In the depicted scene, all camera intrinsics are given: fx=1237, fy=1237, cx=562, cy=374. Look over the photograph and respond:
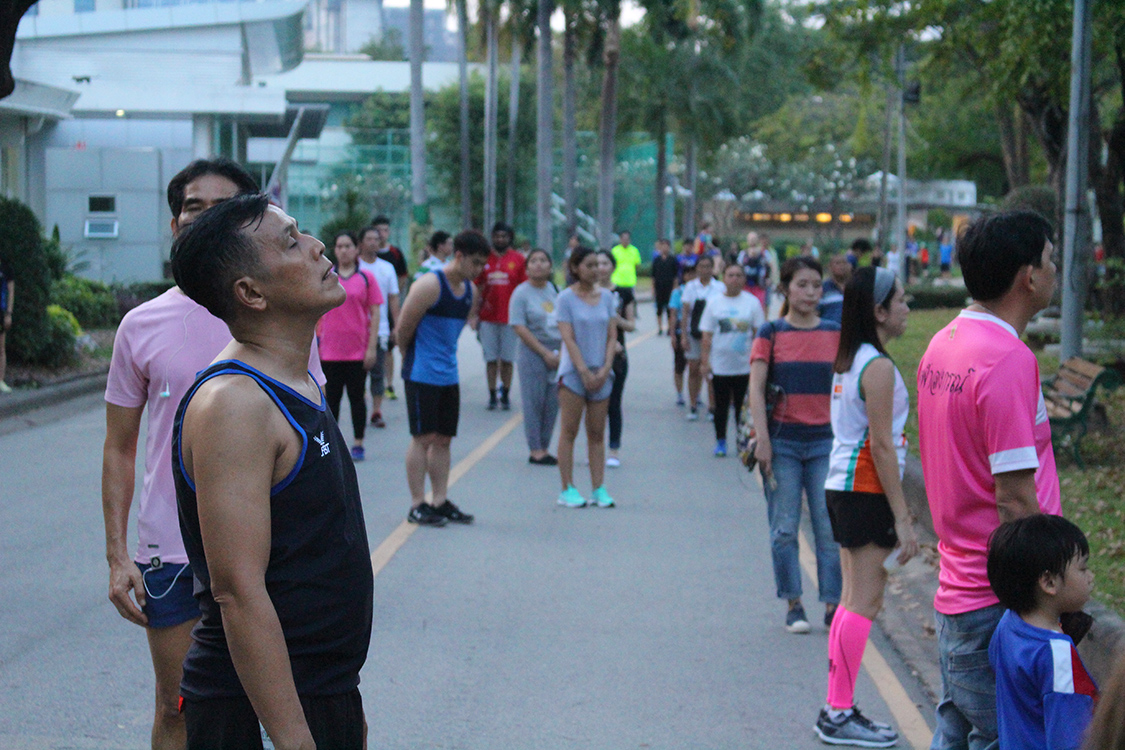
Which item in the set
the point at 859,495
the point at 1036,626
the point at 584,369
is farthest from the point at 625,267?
the point at 1036,626

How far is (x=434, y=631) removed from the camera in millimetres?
6367

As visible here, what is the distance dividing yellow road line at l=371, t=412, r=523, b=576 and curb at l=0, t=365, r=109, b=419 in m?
4.46

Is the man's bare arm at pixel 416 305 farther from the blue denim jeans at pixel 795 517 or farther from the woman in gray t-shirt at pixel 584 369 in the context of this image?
the blue denim jeans at pixel 795 517

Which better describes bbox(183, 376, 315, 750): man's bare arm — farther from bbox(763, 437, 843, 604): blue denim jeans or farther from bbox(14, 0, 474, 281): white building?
bbox(14, 0, 474, 281): white building

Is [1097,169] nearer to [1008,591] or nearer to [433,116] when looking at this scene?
[1008,591]

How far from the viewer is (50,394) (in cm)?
Result: 1471

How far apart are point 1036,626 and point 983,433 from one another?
1.68 feet

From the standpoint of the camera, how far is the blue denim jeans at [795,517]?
6.31 m

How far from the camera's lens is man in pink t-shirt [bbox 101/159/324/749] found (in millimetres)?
3340

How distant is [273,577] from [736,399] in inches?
367

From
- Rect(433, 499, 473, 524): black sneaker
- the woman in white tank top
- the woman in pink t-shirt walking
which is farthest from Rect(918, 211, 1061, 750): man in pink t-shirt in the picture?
the woman in pink t-shirt walking

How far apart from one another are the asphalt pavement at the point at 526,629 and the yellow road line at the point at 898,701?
0.02 metres

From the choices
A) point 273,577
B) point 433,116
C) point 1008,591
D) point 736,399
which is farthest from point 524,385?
point 433,116

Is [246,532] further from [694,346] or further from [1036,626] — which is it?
[694,346]
